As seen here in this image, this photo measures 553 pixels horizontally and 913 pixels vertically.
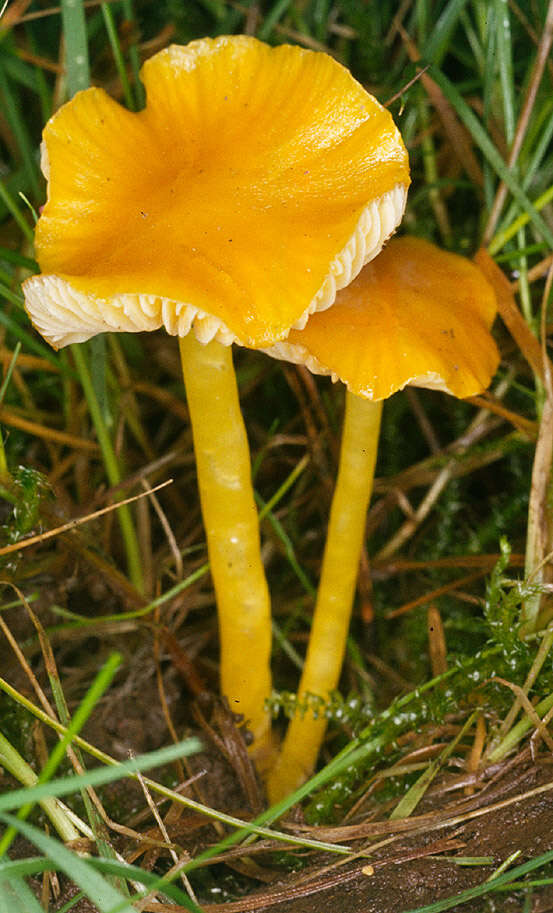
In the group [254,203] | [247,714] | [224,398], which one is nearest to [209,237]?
[254,203]

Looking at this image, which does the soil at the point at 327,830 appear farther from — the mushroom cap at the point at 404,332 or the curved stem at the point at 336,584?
the mushroom cap at the point at 404,332

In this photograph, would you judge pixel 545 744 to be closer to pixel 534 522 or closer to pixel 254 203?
pixel 534 522

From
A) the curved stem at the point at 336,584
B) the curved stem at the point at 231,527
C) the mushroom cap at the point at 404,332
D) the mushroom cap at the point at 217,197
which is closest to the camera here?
the mushroom cap at the point at 217,197

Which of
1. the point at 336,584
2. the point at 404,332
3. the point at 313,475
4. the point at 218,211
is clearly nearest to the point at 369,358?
the point at 404,332

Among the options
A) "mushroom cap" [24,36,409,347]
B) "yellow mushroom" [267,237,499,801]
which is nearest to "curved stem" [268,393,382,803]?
"yellow mushroom" [267,237,499,801]

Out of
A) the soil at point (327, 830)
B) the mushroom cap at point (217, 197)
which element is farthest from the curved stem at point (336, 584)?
the mushroom cap at point (217, 197)

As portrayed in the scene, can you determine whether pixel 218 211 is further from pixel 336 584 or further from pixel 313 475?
pixel 313 475
